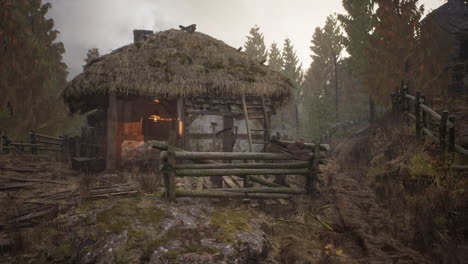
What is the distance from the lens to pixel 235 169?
17.2 feet

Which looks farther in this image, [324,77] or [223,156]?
[324,77]

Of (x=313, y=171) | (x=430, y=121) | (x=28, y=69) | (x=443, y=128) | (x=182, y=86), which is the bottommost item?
(x=313, y=171)

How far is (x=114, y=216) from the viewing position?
3771 mm

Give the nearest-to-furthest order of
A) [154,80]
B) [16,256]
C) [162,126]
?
[16,256] → [154,80] → [162,126]

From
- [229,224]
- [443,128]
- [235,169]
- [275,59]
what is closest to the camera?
[229,224]

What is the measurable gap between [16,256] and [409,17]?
50.5 ft

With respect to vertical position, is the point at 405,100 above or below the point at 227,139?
above

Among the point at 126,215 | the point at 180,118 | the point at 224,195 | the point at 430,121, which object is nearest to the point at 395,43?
the point at 430,121

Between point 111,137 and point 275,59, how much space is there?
29.8 metres

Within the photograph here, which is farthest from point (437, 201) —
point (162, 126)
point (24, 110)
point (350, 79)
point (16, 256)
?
point (350, 79)

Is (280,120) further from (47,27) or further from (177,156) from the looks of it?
(177,156)

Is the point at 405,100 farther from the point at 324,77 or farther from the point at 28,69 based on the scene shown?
the point at 324,77

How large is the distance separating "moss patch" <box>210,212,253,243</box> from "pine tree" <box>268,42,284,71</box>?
32.4 meters

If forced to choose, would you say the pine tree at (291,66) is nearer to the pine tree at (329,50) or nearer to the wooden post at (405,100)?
the pine tree at (329,50)
